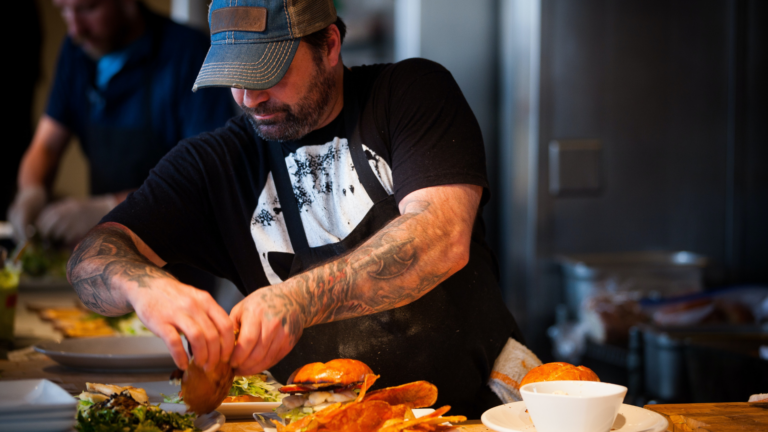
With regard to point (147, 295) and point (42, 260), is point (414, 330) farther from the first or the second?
point (42, 260)

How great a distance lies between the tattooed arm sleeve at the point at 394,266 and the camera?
1158 mm

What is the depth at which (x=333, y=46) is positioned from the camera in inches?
61.7

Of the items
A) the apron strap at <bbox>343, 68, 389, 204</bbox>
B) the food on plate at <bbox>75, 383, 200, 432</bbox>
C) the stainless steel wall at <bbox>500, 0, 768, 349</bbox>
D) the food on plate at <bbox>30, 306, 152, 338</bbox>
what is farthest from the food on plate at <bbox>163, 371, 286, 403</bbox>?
the stainless steel wall at <bbox>500, 0, 768, 349</bbox>

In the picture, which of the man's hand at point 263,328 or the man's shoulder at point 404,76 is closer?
the man's hand at point 263,328

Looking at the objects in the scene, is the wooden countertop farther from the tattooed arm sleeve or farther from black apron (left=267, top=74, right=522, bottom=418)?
the tattooed arm sleeve

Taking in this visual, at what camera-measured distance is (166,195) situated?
5.13 ft

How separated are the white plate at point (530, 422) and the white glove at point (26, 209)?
2.69 meters

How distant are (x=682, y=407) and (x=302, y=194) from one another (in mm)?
864

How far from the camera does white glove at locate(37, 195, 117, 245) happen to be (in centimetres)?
290

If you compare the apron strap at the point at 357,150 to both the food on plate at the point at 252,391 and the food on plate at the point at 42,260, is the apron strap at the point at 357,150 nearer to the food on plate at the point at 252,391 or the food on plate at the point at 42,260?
the food on plate at the point at 252,391

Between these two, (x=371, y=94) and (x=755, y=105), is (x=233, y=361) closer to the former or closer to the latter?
(x=371, y=94)

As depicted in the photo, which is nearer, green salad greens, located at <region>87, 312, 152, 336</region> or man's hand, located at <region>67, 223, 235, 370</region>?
man's hand, located at <region>67, 223, 235, 370</region>

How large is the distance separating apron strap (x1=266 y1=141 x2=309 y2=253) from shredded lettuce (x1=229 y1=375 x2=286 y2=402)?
1.12 feet

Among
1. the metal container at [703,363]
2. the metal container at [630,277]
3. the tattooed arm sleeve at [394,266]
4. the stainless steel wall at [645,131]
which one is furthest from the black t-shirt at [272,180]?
the stainless steel wall at [645,131]
